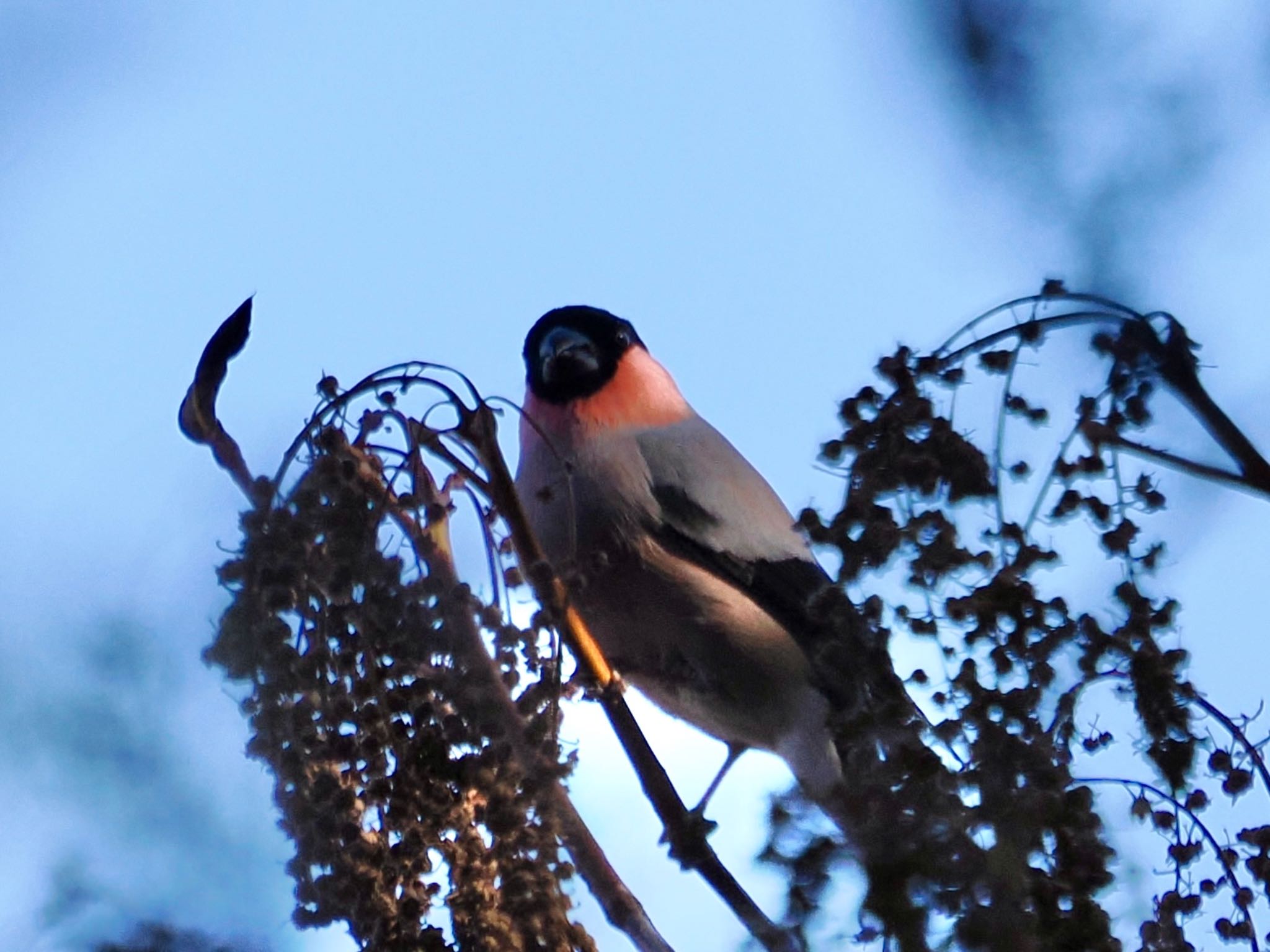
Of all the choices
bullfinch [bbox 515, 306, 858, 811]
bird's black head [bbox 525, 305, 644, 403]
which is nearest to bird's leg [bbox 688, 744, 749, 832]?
bullfinch [bbox 515, 306, 858, 811]

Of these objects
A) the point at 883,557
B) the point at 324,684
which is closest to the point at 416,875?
the point at 324,684

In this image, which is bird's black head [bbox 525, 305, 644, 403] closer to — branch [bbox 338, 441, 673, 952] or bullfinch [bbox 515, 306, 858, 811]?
bullfinch [bbox 515, 306, 858, 811]

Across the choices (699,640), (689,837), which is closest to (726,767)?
(699,640)

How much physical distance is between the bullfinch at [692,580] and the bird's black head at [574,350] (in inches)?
7.0

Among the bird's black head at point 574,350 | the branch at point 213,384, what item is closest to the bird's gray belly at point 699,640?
the bird's black head at point 574,350

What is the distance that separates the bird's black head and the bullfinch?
178mm

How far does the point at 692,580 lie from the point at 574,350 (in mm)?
782

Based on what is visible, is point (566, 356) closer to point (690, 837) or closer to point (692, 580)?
point (692, 580)

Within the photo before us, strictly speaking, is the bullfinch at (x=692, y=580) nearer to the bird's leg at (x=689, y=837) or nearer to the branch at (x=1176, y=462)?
the bird's leg at (x=689, y=837)

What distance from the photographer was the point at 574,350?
145 inches

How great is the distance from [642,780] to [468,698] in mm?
395

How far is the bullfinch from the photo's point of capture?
3064 millimetres

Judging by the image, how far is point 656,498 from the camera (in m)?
3.22

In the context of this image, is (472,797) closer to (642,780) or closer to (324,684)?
(324,684)
